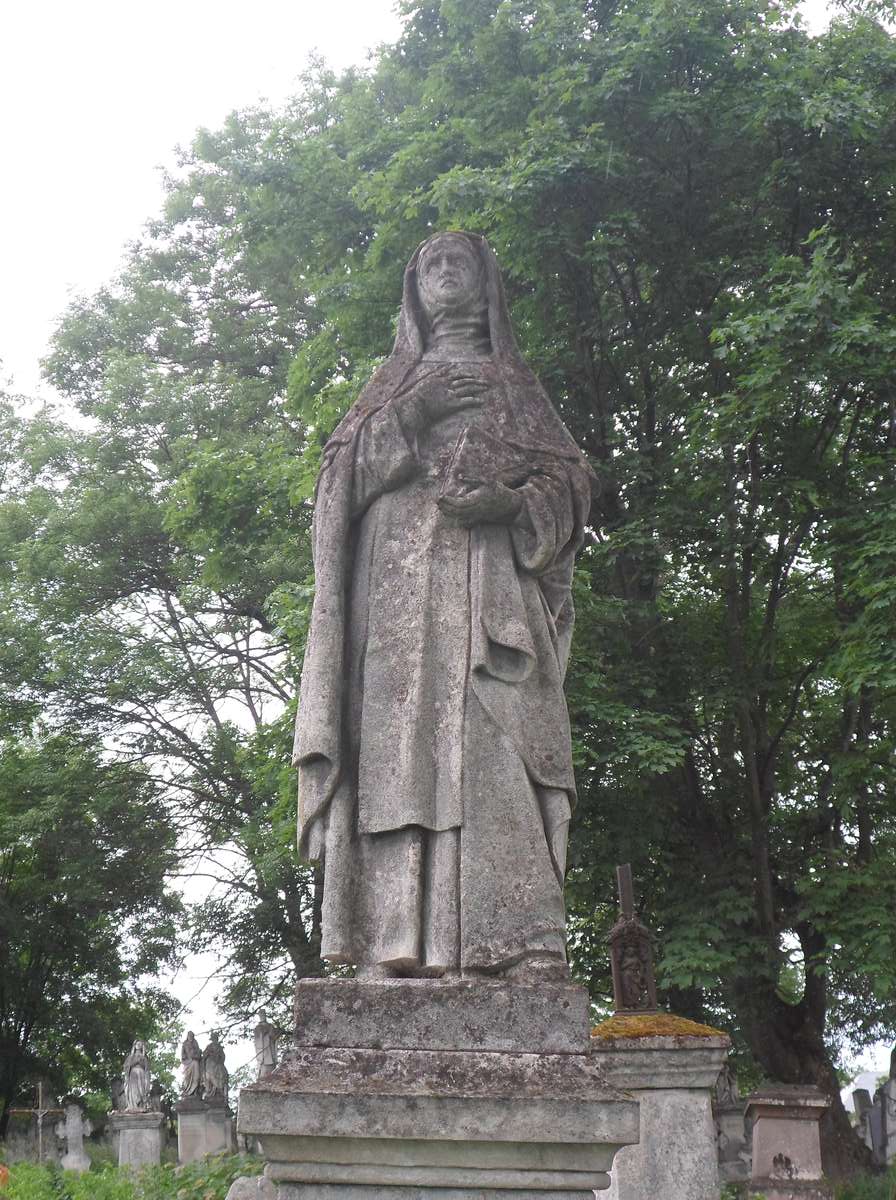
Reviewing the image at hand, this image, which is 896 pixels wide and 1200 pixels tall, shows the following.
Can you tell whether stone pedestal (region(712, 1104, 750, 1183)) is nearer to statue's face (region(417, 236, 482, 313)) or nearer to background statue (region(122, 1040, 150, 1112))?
background statue (region(122, 1040, 150, 1112))

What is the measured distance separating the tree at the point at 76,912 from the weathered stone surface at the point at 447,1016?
65.1ft

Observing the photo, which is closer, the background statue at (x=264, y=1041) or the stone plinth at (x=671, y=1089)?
the stone plinth at (x=671, y=1089)

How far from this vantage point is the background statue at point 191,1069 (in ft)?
86.3

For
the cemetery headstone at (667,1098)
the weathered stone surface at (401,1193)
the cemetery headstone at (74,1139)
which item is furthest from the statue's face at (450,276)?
the cemetery headstone at (74,1139)

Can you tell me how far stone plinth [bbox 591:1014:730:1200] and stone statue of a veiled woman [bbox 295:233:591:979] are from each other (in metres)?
4.07

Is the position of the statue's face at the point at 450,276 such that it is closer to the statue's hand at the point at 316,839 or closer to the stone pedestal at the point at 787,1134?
the statue's hand at the point at 316,839

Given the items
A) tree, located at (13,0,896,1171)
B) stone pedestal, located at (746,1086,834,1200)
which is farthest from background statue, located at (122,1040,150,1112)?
stone pedestal, located at (746,1086,834,1200)

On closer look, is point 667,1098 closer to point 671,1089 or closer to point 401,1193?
point 671,1089

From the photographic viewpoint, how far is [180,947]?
2656cm

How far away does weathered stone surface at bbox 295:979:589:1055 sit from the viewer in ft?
12.6

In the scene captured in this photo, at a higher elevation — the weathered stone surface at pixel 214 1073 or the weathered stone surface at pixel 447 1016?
the weathered stone surface at pixel 447 1016

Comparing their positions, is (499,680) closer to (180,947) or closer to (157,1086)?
(180,947)

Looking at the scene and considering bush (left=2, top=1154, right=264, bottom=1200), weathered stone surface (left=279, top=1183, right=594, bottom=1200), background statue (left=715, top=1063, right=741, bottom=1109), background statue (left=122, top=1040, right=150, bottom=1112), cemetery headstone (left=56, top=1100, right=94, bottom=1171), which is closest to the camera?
weathered stone surface (left=279, top=1183, right=594, bottom=1200)

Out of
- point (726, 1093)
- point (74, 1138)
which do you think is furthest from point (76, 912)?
point (726, 1093)
